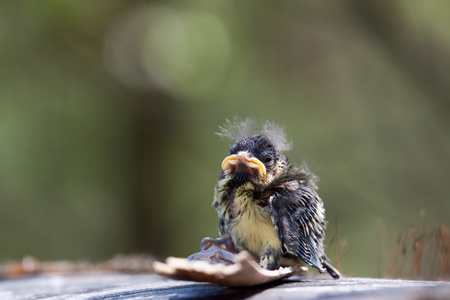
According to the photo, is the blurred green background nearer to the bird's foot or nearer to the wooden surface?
the wooden surface

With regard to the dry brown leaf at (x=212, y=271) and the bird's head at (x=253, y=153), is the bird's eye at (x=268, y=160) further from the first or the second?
the dry brown leaf at (x=212, y=271)

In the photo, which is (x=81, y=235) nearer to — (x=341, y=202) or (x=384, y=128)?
(x=341, y=202)

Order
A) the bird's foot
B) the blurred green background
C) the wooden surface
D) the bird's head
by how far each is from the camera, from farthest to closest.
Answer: the blurred green background → the bird's head → the bird's foot → the wooden surface

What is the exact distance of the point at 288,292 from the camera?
1334 millimetres

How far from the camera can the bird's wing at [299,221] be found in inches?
56.7

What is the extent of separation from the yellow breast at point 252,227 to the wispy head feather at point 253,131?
0.67 feet

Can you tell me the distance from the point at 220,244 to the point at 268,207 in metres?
0.22

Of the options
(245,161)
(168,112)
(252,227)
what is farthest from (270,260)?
(168,112)

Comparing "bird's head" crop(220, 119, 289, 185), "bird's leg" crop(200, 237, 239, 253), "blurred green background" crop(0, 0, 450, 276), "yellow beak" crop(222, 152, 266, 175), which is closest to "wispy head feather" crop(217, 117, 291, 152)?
"bird's head" crop(220, 119, 289, 185)

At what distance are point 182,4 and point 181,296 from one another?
566 cm

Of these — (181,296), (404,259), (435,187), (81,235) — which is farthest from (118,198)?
(181,296)

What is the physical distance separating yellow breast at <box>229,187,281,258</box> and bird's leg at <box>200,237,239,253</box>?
1.6 inches

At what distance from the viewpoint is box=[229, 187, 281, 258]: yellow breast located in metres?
1.47

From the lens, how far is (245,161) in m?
1.49
